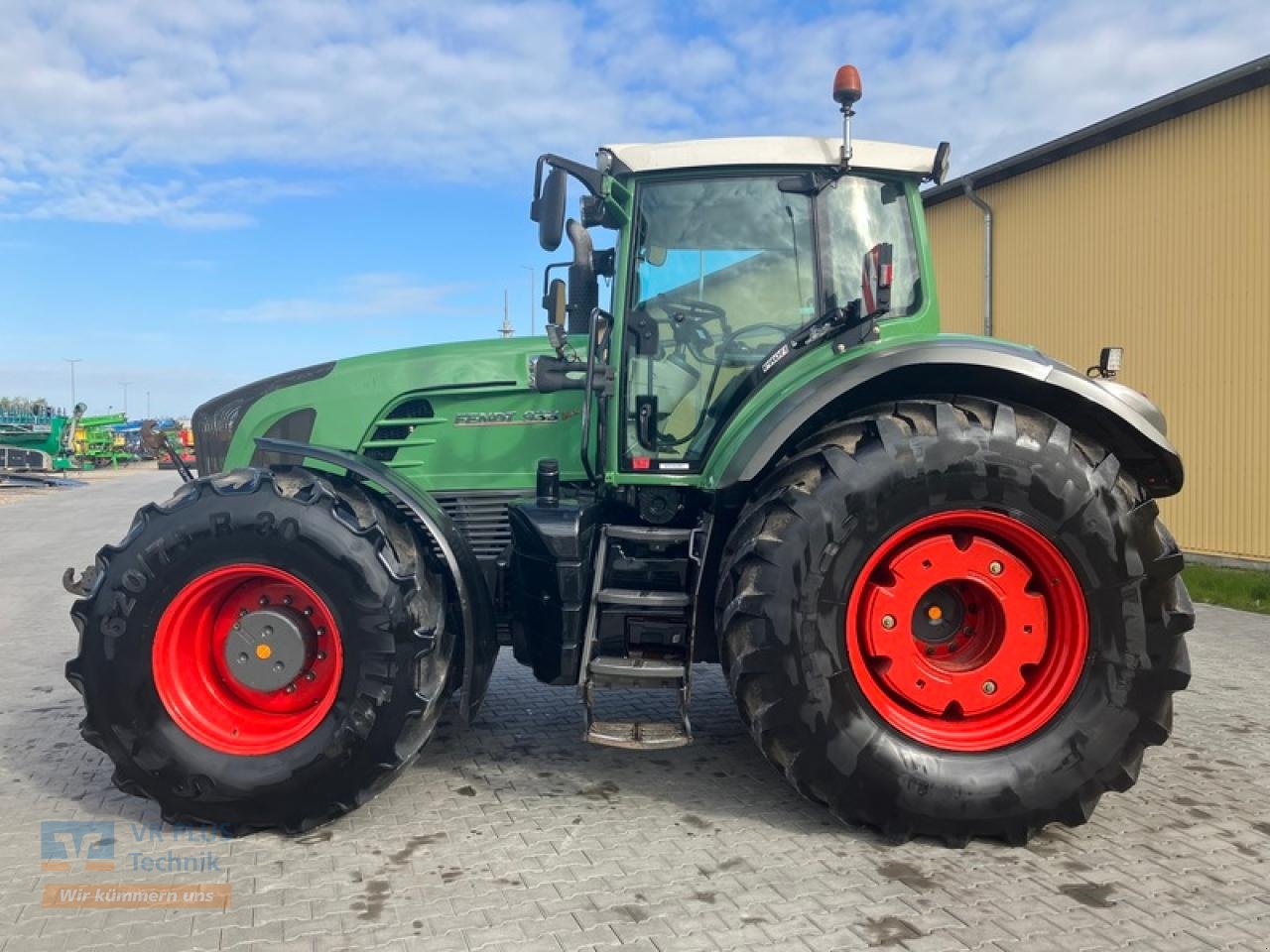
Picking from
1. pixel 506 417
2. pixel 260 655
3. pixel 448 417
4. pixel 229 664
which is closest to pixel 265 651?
pixel 260 655

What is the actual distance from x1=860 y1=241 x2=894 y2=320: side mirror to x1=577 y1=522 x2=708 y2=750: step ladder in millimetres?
1054

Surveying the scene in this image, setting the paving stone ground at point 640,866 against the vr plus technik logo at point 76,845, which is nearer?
the paving stone ground at point 640,866

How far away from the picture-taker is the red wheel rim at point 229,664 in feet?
10.9

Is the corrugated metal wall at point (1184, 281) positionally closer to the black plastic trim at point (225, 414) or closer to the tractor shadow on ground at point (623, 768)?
the tractor shadow on ground at point (623, 768)

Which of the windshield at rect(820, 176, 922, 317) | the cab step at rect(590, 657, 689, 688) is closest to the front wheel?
the cab step at rect(590, 657, 689, 688)

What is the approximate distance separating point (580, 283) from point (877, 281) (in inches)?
55.4

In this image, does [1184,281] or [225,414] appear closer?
[225,414]

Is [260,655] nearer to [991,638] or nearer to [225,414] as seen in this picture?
[225,414]

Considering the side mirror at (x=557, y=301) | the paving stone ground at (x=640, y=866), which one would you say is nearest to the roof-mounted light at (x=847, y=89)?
the side mirror at (x=557, y=301)

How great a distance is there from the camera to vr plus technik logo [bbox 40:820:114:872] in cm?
304

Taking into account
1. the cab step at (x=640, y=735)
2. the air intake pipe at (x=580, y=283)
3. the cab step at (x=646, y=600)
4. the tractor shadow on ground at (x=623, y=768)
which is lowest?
the tractor shadow on ground at (x=623, y=768)

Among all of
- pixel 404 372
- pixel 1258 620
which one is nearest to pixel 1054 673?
pixel 404 372

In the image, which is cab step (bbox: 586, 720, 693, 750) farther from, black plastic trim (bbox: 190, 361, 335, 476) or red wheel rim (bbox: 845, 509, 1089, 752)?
black plastic trim (bbox: 190, 361, 335, 476)

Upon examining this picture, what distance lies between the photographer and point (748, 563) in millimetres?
3182
